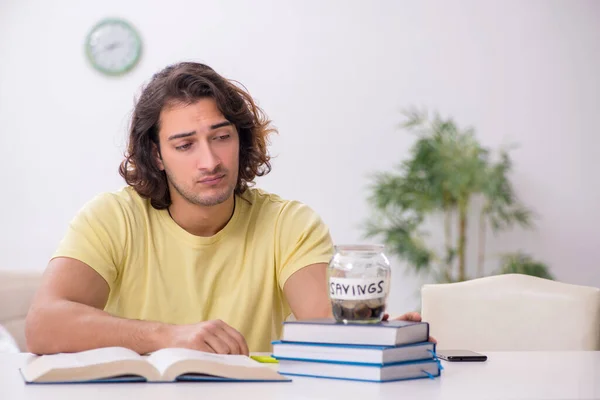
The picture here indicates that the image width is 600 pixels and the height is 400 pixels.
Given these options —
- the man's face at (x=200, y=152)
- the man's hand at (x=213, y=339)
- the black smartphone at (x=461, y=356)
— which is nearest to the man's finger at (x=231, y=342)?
the man's hand at (x=213, y=339)

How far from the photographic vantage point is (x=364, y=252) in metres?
1.24

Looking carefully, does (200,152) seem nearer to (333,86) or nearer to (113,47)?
(333,86)

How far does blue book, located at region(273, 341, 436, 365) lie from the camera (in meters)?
1.17

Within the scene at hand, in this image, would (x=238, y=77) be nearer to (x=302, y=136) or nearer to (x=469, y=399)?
(x=302, y=136)

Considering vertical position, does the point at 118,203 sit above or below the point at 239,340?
above

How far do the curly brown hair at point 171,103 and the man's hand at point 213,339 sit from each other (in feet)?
2.41

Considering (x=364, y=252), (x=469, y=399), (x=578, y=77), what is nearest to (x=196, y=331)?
(x=364, y=252)

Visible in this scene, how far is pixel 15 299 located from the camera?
2.31m

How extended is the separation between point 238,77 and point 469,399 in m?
3.86

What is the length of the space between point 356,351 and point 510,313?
94 centimetres

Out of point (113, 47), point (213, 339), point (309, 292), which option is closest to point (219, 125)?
point (309, 292)

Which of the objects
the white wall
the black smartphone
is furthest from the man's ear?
the white wall

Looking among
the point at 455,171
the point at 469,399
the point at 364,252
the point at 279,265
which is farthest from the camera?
the point at 455,171

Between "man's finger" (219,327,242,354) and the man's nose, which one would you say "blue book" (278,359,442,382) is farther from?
the man's nose
